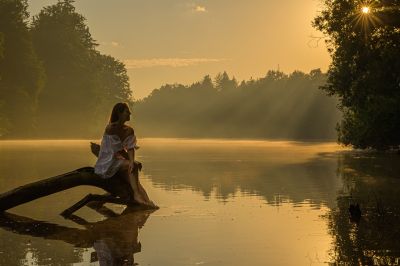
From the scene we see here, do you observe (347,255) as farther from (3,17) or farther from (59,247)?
(3,17)

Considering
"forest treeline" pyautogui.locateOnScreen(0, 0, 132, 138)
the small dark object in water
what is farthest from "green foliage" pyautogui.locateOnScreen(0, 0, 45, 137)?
the small dark object in water

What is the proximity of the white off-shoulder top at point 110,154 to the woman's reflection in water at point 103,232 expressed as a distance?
0.98 meters

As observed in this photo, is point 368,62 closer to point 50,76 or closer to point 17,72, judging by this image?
point 17,72

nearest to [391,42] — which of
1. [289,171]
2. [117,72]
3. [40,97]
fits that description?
[289,171]

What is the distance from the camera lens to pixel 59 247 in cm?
1045

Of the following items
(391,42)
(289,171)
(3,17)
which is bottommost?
(289,171)

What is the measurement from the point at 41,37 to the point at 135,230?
93.3m

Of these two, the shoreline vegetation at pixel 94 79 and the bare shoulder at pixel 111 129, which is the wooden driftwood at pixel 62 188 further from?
the shoreline vegetation at pixel 94 79

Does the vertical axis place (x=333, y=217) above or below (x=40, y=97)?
below

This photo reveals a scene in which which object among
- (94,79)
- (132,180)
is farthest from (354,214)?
(94,79)

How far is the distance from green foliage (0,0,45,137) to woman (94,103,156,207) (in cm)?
6846

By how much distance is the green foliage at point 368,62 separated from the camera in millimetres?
34094

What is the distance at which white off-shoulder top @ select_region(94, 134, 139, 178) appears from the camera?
1479 centimetres

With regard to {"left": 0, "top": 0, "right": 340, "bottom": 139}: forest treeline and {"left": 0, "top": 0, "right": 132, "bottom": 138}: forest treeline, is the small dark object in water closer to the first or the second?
{"left": 0, "top": 0, "right": 340, "bottom": 139}: forest treeline
